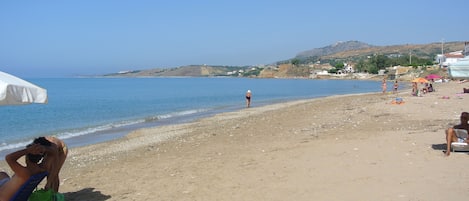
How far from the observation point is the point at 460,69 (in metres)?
8.11

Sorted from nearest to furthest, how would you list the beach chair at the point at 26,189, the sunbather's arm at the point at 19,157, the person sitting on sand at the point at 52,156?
1. the sunbather's arm at the point at 19,157
2. the beach chair at the point at 26,189
3. the person sitting on sand at the point at 52,156

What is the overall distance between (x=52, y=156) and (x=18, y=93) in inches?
40.8

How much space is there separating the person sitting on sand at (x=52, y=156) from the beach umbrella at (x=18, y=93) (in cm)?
54

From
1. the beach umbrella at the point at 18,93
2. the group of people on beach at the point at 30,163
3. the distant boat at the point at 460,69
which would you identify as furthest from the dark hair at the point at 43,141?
the distant boat at the point at 460,69

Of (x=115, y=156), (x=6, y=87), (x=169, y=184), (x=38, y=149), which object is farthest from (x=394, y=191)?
(x=115, y=156)

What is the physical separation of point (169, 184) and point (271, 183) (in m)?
1.83

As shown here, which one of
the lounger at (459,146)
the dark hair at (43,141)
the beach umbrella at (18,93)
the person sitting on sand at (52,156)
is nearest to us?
the beach umbrella at (18,93)

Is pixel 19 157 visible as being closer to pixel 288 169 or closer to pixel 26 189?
pixel 26 189

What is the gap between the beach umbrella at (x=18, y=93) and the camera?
510 centimetres

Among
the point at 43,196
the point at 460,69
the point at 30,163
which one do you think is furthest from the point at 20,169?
the point at 460,69

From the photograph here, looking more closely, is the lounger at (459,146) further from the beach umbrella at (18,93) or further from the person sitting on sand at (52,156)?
the beach umbrella at (18,93)

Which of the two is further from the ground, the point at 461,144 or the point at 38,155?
the point at 38,155

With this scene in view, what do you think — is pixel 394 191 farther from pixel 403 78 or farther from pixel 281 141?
pixel 403 78

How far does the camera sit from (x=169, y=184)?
7.89 m
